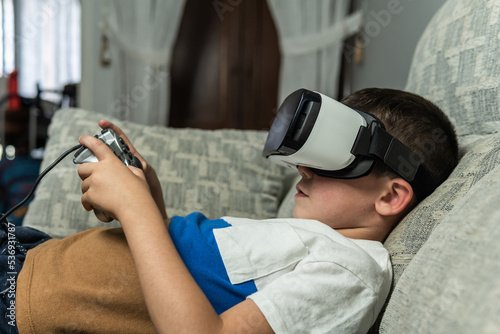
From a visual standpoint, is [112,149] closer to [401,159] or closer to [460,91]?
[401,159]

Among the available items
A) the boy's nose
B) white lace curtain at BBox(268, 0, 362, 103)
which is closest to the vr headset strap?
the boy's nose

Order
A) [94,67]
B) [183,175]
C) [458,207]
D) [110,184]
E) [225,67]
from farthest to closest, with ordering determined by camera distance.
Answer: [225,67] → [94,67] → [183,175] → [110,184] → [458,207]

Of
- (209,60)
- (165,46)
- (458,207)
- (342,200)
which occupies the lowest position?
(209,60)

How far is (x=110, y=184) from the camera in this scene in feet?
2.29

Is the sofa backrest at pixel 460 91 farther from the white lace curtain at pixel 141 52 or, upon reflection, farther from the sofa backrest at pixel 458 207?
the white lace curtain at pixel 141 52

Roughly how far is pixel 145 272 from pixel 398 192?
0.47 metres

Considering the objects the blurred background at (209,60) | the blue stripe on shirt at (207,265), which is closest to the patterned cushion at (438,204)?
the blue stripe on shirt at (207,265)

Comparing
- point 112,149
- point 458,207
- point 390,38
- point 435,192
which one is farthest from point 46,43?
point 458,207

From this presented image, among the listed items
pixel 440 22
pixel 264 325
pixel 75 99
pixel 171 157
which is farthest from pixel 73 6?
pixel 264 325

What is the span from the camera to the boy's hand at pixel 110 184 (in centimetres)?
68

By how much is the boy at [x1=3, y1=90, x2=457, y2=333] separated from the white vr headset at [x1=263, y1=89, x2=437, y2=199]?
1.5 inches

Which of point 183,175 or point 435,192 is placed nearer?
point 435,192

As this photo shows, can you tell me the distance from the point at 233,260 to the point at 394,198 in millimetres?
323

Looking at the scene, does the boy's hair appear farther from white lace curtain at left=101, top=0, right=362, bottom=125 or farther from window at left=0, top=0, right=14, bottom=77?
window at left=0, top=0, right=14, bottom=77
